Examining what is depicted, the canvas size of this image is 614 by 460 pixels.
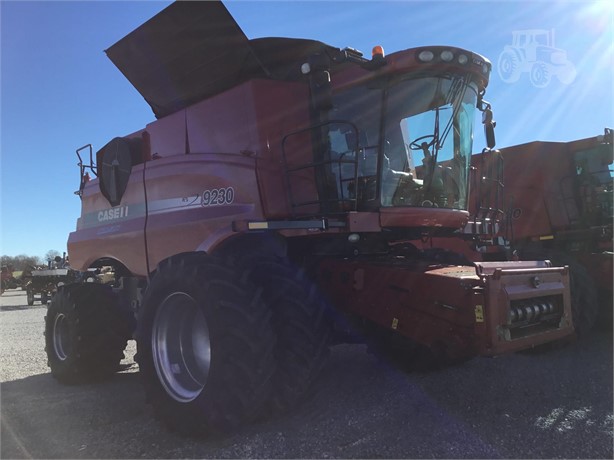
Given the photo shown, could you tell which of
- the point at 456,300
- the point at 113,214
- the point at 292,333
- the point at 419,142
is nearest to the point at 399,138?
the point at 419,142

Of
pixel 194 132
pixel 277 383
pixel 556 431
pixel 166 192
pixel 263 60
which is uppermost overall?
pixel 263 60

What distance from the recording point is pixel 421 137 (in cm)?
421

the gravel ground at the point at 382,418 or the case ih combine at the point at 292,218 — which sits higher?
the case ih combine at the point at 292,218

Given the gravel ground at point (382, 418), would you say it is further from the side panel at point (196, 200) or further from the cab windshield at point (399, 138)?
the cab windshield at point (399, 138)

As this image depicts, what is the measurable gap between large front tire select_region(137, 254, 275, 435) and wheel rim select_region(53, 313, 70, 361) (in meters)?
2.16

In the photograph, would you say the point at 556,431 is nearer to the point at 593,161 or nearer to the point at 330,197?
the point at 330,197

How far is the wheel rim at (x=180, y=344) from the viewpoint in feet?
13.2

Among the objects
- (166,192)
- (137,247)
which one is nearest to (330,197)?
(166,192)

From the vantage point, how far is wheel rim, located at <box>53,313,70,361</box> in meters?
5.77

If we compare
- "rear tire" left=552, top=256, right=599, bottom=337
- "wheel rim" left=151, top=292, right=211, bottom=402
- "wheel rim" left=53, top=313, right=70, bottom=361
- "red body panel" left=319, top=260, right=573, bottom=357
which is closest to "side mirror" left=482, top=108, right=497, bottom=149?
"red body panel" left=319, top=260, right=573, bottom=357

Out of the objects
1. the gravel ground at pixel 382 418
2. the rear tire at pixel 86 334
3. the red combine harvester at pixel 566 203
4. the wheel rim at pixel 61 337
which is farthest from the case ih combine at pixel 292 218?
the red combine harvester at pixel 566 203

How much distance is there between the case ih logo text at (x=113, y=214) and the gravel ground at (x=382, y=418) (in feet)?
6.19

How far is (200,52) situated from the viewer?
4520mm

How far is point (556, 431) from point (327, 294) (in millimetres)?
1931
